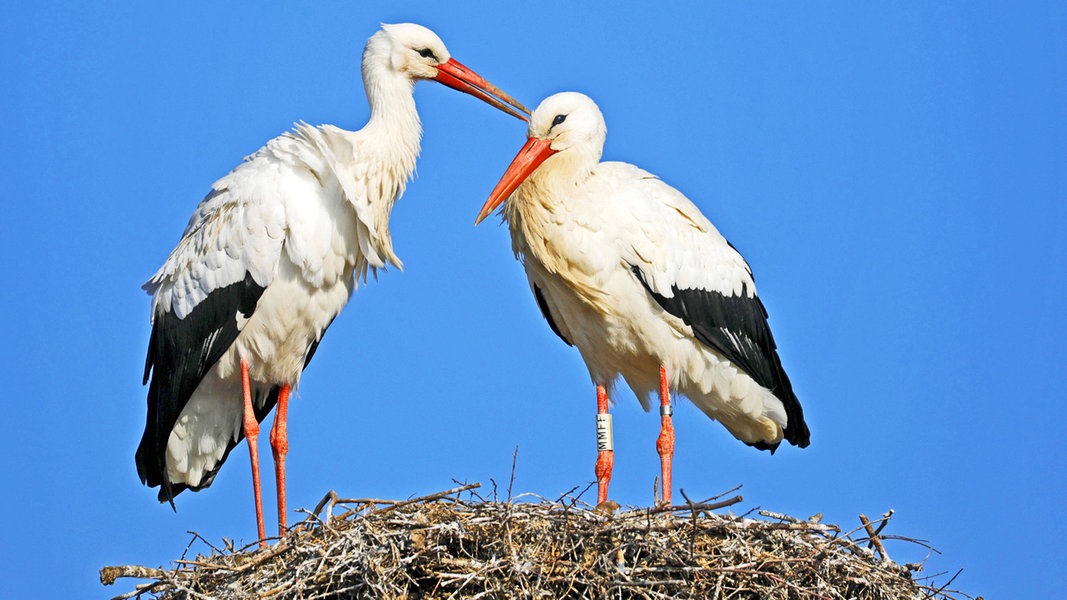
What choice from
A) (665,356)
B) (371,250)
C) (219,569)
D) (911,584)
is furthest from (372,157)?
(911,584)

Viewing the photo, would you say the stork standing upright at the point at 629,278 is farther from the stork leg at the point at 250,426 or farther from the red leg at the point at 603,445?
the stork leg at the point at 250,426

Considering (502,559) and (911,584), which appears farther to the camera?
(911,584)

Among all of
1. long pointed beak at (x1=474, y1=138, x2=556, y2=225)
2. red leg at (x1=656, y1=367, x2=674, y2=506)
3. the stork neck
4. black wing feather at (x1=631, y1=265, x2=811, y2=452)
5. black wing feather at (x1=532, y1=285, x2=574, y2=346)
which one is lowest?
red leg at (x1=656, y1=367, x2=674, y2=506)

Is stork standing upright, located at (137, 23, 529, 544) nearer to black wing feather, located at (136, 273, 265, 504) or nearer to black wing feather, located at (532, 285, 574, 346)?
black wing feather, located at (136, 273, 265, 504)

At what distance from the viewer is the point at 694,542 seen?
6512 mm

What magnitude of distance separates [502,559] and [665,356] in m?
1.92

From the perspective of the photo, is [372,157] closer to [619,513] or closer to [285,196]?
[285,196]

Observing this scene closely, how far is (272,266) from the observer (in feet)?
25.2

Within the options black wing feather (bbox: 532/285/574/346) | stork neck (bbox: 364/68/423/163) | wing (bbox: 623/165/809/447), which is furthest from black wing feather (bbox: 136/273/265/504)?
wing (bbox: 623/165/809/447)

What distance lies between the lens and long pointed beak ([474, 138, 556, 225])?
799cm

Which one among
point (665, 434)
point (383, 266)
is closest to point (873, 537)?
point (665, 434)

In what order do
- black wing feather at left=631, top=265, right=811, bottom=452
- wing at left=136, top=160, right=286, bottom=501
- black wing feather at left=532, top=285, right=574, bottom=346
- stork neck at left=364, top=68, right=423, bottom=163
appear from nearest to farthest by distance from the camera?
wing at left=136, top=160, right=286, bottom=501, black wing feather at left=631, top=265, right=811, bottom=452, stork neck at left=364, top=68, right=423, bottom=163, black wing feather at left=532, top=285, right=574, bottom=346

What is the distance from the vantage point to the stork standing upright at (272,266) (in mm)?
7691

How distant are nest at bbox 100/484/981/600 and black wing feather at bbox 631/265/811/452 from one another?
1.41 m
